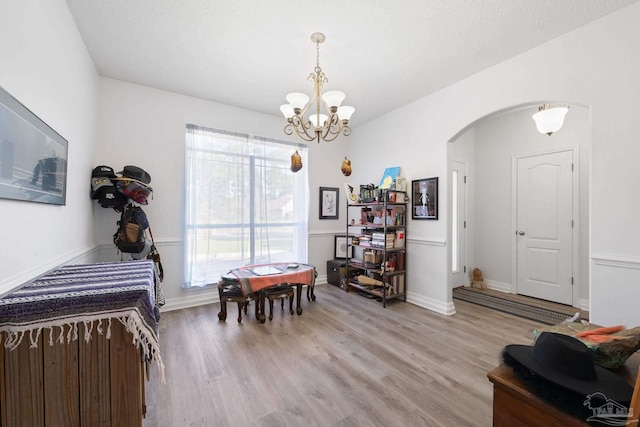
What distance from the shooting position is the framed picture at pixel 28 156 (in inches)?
47.0

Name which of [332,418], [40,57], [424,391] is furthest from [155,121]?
[424,391]

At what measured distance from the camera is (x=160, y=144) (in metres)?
3.36

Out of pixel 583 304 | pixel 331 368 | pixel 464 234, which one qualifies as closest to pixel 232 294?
pixel 331 368

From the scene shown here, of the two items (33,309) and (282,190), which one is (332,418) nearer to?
(33,309)

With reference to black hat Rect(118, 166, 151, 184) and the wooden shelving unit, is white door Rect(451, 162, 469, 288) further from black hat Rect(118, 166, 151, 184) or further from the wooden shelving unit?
black hat Rect(118, 166, 151, 184)

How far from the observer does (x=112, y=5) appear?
2.00 m

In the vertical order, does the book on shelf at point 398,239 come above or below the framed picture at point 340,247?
above

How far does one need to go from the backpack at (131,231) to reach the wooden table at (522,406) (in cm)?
317

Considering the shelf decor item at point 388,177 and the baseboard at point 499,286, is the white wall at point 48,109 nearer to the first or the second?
the shelf decor item at point 388,177

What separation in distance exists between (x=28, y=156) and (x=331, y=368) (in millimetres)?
2441

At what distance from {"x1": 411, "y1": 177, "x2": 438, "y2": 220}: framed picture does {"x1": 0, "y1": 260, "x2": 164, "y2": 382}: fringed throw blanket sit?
3.20 metres

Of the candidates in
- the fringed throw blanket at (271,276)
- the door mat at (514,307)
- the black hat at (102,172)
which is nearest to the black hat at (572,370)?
the fringed throw blanket at (271,276)

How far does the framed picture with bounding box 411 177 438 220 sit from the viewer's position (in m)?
3.38

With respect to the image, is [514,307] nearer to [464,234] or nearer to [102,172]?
[464,234]
